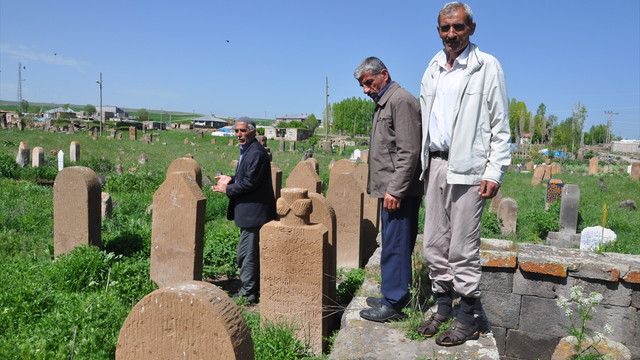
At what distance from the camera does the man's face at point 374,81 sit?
359 centimetres

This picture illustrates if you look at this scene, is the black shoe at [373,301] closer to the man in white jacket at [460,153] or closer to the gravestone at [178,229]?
the man in white jacket at [460,153]

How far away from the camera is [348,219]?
6828 mm

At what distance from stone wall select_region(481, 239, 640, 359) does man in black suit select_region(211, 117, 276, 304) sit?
252cm

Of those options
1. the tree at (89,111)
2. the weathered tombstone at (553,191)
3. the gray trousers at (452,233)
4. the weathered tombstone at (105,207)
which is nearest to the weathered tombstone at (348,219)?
the gray trousers at (452,233)

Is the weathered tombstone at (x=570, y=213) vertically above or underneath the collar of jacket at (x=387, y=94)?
underneath

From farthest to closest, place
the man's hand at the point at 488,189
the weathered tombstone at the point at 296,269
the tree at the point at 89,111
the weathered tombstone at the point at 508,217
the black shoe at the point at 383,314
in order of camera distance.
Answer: the tree at the point at 89,111
the weathered tombstone at the point at 508,217
the weathered tombstone at the point at 296,269
the black shoe at the point at 383,314
the man's hand at the point at 488,189

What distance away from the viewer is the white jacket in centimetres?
295

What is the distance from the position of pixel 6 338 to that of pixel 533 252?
5.08 meters

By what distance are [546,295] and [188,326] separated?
388cm

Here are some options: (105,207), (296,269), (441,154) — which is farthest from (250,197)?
(105,207)

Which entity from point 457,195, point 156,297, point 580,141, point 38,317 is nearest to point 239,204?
point 38,317

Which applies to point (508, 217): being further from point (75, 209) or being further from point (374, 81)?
point (75, 209)

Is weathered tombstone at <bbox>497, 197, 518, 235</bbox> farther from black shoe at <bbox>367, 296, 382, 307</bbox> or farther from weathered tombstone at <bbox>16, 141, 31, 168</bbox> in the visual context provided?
weathered tombstone at <bbox>16, 141, 31, 168</bbox>

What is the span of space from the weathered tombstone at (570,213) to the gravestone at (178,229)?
8.72 metres
